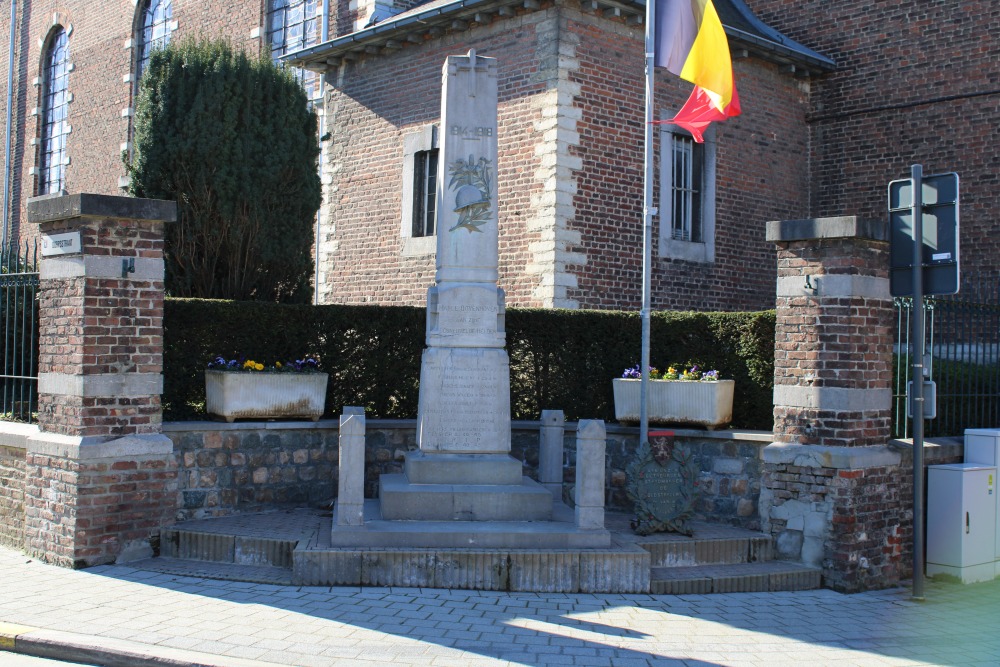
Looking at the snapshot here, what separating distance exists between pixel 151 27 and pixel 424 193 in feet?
36.5

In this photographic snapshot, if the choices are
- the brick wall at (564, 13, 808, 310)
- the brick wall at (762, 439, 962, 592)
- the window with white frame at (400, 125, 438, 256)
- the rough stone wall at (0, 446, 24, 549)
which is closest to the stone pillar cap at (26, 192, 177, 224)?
the rough stone wall at (0, 446, 24, 549)

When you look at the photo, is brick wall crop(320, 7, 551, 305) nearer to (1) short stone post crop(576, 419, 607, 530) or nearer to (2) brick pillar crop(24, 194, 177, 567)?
(1) short stone post crop(576, 419, 607, 530)

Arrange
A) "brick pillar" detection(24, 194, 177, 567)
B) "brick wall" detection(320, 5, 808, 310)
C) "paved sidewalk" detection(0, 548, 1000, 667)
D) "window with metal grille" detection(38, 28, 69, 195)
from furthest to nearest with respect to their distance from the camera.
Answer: "window with metal grille" detection(38, 28, 69, 195) < "brick wall" detection(320, 5, 808, 310) < "brick pillar" detection(24, 194, 177, 567) < "paved sidewalk" detection(0, 548, 1000, 667)

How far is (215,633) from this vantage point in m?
6.03

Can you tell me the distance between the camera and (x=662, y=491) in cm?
840

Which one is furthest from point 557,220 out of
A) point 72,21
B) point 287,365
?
point 72,21

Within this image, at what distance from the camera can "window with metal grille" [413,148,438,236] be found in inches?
593

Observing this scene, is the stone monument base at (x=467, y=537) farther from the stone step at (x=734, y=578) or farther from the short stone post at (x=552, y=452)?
the short stone post at (x=552, y=452)

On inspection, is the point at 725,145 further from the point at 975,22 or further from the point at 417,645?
the point at 417,645

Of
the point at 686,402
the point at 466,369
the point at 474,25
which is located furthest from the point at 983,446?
the point at 474,25

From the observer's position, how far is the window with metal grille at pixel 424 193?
15055 mm

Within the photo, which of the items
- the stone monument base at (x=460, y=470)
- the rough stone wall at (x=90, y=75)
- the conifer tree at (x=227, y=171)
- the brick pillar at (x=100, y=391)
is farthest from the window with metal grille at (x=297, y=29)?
the stone monument base at (x=460, y=470)

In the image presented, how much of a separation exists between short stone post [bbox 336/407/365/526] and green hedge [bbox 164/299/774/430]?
257cm

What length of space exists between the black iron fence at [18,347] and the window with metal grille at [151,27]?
544 inches
